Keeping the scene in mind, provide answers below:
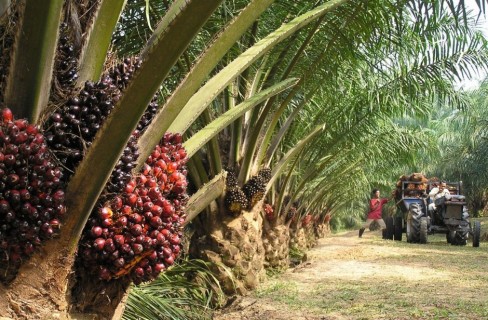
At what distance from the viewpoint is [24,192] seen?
5.74 ft

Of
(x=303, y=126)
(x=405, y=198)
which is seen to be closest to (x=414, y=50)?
(x=303, y=126)

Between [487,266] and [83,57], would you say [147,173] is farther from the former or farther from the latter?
[487,266]

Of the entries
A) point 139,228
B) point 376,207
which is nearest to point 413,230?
point 376,207

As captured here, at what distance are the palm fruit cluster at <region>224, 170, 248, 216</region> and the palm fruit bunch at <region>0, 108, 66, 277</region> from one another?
3512 mm

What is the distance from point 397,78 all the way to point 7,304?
707 centimetres

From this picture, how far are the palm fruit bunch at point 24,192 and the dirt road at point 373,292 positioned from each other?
298 cm

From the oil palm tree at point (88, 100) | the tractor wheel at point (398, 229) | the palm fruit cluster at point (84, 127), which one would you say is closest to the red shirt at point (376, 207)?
the tractor wheel at point (398, 229)

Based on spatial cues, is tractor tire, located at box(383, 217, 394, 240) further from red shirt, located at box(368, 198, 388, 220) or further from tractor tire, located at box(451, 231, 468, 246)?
tractor tire, located at box(451, 231, 468, 246)

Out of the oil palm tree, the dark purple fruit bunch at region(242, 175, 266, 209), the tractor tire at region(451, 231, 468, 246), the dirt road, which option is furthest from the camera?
the tractor tire at region(451, 231, 468, 246)

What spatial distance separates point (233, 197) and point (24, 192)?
11.9ft

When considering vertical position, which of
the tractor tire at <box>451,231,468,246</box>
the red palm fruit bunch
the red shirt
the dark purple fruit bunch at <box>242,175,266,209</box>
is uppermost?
the red shirt

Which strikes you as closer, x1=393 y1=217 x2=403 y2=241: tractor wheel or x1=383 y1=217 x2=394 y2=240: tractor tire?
x1=393 y1=217 x2=403 y2=241: tractor wheel

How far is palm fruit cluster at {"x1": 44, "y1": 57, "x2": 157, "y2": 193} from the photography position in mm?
1945

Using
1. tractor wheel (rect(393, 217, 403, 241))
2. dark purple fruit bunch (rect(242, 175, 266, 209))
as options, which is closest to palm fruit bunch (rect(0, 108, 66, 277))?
dark purple fruit bunch (rect(242, 175, 266, 209))
